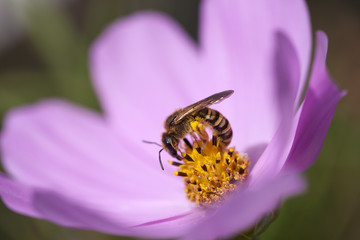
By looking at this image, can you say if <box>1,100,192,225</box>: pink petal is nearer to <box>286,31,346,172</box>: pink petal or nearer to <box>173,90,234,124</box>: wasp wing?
<box>173,90,234,124</box>: wasp wing

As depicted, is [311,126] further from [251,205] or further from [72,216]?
[72,216]

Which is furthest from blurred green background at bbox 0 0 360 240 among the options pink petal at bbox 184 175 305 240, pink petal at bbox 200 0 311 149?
pink petal at bbox 184 175 305 240

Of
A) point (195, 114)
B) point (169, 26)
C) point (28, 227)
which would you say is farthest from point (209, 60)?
point (28, 227)

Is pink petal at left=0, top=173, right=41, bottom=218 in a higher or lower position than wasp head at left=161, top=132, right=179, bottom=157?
lower

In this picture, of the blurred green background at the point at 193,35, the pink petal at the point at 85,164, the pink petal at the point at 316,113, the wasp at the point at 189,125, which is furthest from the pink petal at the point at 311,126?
the blurred green background at the point at 193,35

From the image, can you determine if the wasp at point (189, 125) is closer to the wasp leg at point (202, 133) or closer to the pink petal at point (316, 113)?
the wasp leg at point (202, 133)
